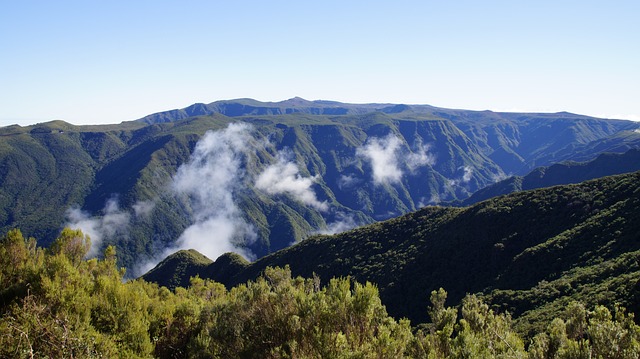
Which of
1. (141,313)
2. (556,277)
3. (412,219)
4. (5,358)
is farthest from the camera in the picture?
(412,219)

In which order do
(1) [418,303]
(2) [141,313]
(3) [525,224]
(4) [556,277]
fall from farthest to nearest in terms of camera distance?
1. (3) [525,224]
2. (1) [418,303]
3. (4) [556,277]
4. (2) [141,313]

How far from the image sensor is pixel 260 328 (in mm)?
26797

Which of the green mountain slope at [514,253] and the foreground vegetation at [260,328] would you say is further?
the green mountain slope at [514,253]

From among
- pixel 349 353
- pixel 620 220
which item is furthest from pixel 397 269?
pixel 349 353

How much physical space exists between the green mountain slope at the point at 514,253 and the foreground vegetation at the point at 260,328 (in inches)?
1581

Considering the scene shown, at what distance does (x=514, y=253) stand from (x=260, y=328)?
93087 millimetres

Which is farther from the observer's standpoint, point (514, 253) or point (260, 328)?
point (514, 253)

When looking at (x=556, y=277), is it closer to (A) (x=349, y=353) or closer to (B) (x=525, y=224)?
(B) (x=525, y=224)

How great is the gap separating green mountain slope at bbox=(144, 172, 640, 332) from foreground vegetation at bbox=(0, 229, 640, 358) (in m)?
40.2

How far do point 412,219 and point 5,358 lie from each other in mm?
132322

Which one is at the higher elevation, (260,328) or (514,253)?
(260,328)

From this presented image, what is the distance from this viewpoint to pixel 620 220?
289 feet

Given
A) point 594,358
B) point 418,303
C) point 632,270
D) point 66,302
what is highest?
point 594,358

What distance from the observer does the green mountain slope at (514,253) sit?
73.5m
